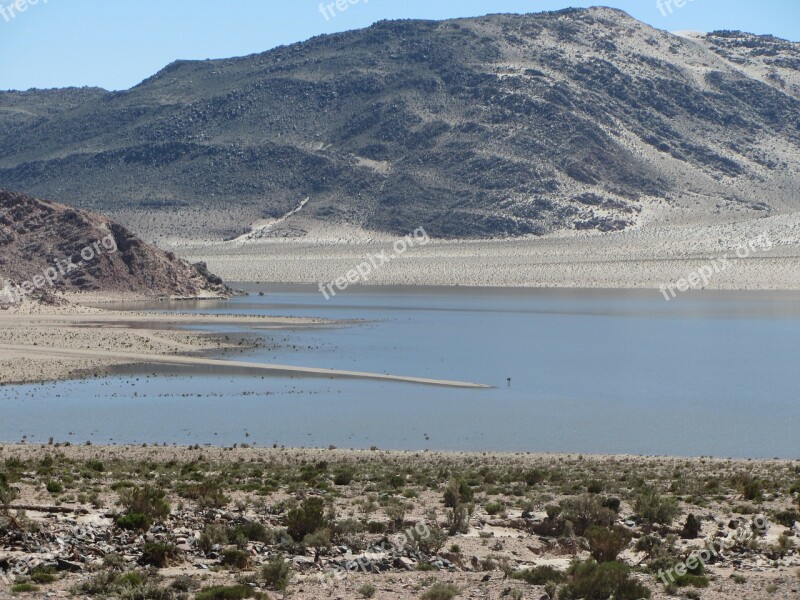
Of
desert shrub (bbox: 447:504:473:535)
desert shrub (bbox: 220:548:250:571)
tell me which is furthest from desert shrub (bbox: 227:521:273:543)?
desert shrub (bbox: 447:504:473:535)

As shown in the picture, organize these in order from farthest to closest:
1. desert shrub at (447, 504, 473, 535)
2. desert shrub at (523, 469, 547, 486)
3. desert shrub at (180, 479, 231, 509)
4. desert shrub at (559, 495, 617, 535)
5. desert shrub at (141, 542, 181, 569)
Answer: desert shrub at (523, 469, 547, 486)
desert shrub at (180, 479, 231, 509)
desert shrub at (559, 495, 617, 535)
desert shrub at (447, 504, 473, 535)
desert shrub at (141, 542, 181, 569)

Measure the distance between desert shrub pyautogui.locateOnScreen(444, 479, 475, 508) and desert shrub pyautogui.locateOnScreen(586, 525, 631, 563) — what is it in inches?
102

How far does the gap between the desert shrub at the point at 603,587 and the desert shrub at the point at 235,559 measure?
129 inches

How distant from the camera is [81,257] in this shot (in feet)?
236

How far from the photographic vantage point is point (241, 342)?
4441 centimetres

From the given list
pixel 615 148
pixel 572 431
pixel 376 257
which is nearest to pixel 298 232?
pixel 376 257

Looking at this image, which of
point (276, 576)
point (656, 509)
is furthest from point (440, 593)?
point (656, 509)

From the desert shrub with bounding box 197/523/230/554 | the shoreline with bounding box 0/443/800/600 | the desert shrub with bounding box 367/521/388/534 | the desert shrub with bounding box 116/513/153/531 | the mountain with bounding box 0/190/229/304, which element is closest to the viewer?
the shoreline with bounding box 0/443/800/600

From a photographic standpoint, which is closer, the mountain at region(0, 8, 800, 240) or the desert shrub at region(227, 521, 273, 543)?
the desert shrub at region(227, 521, 273, 543)

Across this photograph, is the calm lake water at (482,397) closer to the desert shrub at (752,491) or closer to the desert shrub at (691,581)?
the desert shrub at (752,491)

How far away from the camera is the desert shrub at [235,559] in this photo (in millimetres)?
11633

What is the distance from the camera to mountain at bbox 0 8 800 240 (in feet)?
437

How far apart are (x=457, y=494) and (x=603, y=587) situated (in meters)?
4.77

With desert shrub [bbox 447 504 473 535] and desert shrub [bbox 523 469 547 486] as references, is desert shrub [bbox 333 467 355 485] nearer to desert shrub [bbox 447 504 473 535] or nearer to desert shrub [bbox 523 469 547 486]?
desert shrub [bbox 523 469 547 486]
